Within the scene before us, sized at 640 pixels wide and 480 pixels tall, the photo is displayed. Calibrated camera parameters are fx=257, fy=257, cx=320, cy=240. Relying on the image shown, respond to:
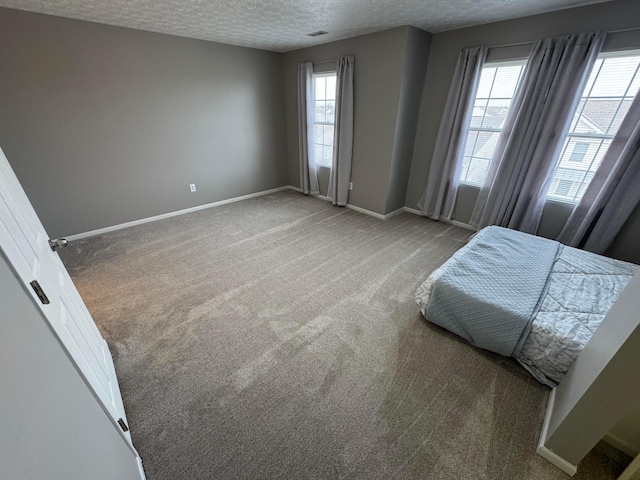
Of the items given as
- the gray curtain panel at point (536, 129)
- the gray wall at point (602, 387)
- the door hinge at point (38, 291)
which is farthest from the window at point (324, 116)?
the door hinge at point (38, 291)

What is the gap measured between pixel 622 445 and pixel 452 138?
2.95m

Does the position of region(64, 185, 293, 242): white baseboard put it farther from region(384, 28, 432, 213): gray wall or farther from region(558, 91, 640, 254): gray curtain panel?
region(558, 91, 640, 254): gray curtain panel

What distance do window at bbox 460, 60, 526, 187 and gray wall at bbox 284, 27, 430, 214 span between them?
0.73 m

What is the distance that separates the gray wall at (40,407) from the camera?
501 millimetres

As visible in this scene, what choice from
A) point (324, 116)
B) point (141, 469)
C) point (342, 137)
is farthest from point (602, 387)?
point (324, 116)

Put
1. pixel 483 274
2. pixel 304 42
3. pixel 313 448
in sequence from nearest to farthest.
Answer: pixel 313 448, pixel 483 274, pixel 304 42

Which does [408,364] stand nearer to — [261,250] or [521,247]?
[521,247]

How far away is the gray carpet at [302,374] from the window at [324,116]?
2.15m

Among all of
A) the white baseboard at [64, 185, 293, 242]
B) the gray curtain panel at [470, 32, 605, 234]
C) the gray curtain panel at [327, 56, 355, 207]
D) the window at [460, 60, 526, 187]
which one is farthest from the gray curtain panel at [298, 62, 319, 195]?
the gray curtain panel at [470, 32, 605, 234]

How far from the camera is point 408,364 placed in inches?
63.9

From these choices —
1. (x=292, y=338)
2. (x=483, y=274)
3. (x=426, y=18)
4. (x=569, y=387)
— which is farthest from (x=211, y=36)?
(x=569, y=387)

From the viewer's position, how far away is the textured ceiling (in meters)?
2.15

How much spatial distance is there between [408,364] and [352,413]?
0.49 m

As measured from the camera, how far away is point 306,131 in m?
4.21
